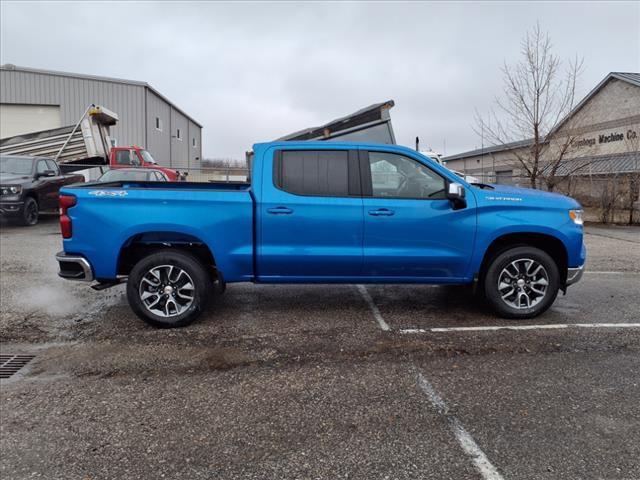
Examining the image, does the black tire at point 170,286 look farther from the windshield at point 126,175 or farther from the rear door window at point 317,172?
the windshield at point 126,175

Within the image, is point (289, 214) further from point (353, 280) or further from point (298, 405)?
point (298, 405)

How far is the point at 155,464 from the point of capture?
2684 millimetres

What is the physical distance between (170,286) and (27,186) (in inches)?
403

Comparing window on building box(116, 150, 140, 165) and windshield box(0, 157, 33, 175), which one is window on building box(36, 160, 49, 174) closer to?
windshield box(0, 157, 33, 175)

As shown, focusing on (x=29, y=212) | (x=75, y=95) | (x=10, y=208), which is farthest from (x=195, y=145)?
(x=10, y=208)

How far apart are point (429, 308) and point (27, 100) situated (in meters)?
28.9

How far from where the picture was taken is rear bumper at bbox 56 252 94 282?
481 centimetres

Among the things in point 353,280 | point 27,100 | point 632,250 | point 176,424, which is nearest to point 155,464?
point 176,424

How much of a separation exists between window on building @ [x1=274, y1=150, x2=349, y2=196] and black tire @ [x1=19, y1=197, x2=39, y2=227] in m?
10.7

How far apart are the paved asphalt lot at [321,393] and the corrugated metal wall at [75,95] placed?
2405cm

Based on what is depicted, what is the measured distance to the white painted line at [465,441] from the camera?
2.60m

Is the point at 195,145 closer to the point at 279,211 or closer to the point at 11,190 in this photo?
the point at 11,190

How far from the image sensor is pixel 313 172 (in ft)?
16.8

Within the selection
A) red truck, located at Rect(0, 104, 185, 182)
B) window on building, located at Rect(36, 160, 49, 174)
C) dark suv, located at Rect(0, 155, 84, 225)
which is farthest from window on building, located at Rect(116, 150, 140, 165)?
window on building, located at Rect(36, 160, 49, 174)
